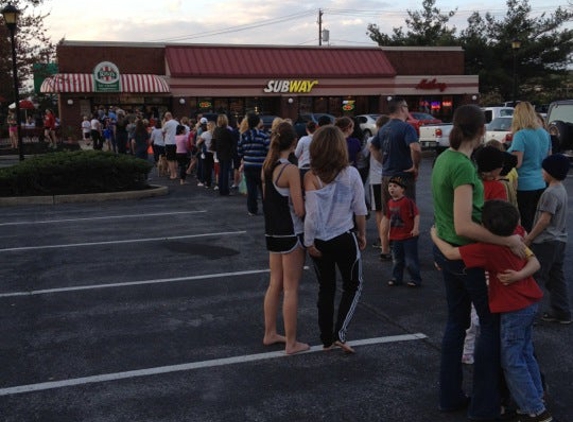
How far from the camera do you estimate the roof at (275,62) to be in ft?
117

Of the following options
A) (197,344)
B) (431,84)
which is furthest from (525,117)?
(431,84)

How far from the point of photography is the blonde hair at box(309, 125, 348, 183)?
439cm

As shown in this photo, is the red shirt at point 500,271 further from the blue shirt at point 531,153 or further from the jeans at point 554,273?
the blue shirt at point 531,153

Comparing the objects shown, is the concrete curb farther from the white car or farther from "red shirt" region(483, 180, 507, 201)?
the white car

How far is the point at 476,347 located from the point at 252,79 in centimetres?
3422

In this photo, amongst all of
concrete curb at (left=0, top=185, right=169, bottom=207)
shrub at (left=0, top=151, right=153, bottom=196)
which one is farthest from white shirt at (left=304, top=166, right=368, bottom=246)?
shrub at (left=0, top=151, right=153, bottom=196)

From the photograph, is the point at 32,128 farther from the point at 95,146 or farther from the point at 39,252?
the point at 39,252

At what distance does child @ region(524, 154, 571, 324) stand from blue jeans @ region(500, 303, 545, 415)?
5.25 ft

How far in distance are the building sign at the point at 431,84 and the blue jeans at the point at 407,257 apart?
120ft

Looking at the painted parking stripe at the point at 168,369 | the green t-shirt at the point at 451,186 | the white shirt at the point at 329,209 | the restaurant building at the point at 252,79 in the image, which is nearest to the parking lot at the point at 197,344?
the painted parking stripe at the point at 168,369

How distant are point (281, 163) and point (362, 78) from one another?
118 ft

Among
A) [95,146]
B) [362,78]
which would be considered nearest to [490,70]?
[362,78]

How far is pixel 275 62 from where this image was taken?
37562mm

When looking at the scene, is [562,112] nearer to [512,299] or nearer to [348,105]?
[512,299]
